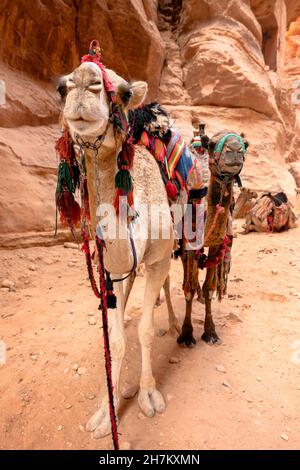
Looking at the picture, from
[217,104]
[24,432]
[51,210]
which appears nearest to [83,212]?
[24,432]

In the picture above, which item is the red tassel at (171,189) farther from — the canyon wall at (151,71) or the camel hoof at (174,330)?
the canyon wall at (151,71)

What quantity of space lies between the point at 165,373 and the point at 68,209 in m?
1.54

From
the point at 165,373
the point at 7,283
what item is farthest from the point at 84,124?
A: the point at 7,283

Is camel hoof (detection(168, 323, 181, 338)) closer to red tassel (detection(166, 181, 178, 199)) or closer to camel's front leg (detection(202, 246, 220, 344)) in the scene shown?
camel's front leg (detection(202, 246, 220, 344))

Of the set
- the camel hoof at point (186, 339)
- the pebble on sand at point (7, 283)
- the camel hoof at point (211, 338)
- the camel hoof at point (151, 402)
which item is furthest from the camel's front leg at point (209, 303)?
the pebble on sand at point (7, 283)

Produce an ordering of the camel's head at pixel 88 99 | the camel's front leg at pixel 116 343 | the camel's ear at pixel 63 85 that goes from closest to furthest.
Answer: the camel's head at pixel 88 99 < the camel's ear at pixel 63 85 < the camel's front leg at pixel 116 343

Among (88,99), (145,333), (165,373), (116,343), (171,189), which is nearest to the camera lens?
(88,99)

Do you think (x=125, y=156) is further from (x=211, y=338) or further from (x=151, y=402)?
(x=211, y=338)

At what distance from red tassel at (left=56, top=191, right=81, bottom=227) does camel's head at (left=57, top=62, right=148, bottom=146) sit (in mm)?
408

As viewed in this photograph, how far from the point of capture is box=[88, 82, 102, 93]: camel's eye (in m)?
1.23

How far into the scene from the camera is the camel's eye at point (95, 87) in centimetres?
123

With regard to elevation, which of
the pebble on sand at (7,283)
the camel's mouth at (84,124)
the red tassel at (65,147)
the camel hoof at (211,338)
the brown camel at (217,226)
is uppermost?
the camel's mouth at (84,124)

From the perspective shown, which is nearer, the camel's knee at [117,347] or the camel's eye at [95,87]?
the camel's eye at [95,87]

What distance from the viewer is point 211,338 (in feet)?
9.23
